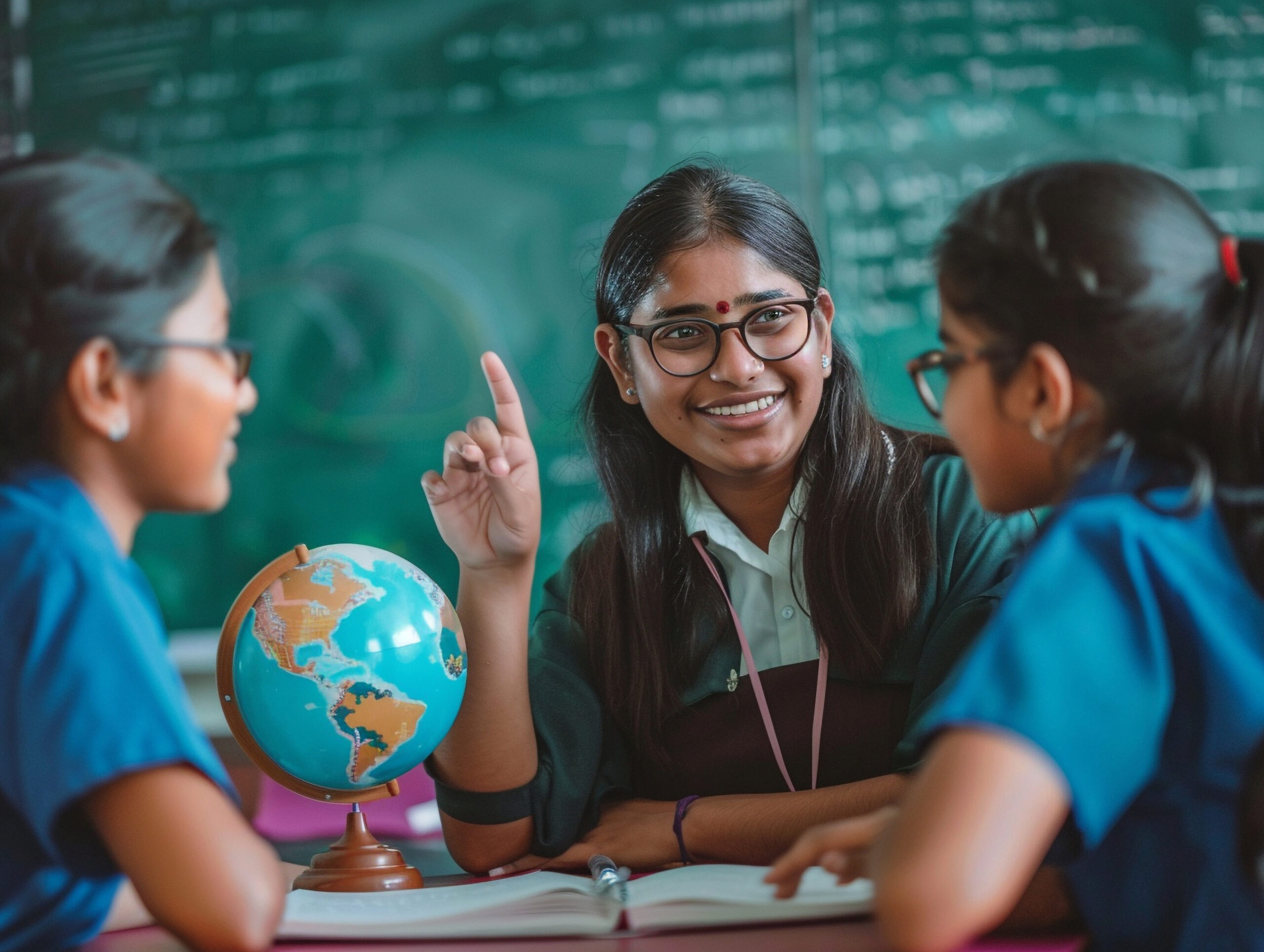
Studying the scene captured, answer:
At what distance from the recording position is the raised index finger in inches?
62.2

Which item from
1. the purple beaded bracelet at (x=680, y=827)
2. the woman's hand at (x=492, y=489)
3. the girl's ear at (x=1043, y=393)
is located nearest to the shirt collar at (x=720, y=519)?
the woman's hand at (x=492, y=489)

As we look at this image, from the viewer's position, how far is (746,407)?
167 cm

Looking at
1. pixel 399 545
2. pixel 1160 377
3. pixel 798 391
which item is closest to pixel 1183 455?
pixel 1160 377

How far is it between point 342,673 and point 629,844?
452 millimetres

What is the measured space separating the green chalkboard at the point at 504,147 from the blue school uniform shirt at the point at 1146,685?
205cm

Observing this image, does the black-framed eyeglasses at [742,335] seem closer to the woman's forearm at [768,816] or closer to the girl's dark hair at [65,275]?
the woman's forearm at [768,816]

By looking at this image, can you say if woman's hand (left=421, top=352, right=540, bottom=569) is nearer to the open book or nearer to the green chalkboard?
the open book

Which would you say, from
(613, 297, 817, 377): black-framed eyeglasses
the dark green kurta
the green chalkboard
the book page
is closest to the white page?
the book page

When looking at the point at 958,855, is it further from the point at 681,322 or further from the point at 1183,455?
the point at 681,322

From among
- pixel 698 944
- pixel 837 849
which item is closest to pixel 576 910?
pixel 698 944

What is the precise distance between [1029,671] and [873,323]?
7.74 ft

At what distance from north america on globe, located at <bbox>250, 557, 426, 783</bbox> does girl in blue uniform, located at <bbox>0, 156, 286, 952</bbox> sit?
237 millimetres

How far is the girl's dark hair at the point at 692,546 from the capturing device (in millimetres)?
1623

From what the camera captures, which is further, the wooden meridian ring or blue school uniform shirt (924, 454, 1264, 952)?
the wooden meridian ring
